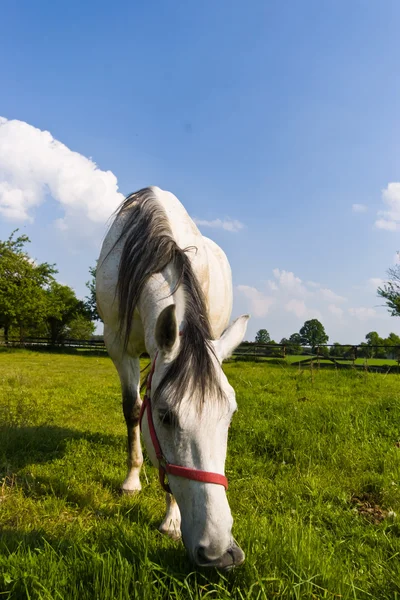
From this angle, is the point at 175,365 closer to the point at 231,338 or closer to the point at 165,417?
the point at 165,417

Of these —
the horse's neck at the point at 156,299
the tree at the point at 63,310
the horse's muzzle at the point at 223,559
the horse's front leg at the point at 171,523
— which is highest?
the tree at the point at 63,310

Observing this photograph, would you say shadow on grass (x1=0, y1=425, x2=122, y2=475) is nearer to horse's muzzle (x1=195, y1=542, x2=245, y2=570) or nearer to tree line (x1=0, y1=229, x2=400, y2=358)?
horse's muzzle (x1=195, y1=542, x2=245, y2=570)

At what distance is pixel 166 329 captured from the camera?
2.28 metres

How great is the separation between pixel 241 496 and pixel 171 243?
2.21 metres

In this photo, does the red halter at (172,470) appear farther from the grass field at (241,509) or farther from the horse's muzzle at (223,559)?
the grass field at (241,509)

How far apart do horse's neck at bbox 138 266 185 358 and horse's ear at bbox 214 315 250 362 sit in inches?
13.1

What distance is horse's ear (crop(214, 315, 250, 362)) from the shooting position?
245cm

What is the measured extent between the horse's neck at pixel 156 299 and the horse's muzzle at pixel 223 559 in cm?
116

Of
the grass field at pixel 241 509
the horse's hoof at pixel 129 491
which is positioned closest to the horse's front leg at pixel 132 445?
the horse's hoof at pixel 129 491

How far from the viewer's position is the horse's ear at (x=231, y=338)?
2.45 m

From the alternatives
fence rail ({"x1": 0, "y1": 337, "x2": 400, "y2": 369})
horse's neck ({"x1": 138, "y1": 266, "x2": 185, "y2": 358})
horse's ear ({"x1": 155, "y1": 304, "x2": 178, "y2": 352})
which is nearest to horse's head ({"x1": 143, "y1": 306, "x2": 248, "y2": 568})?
horse's ear ({"x1": 155, "y1": 304, "x2": 178, "y2": 352})

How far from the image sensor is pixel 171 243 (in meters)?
3.13

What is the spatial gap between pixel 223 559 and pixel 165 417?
0.71m

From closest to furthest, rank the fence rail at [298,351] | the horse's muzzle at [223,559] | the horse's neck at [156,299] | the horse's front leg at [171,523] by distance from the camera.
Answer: the horse's muzzle at [223,559] < the horse's front leg at [171,523] < the horse's neck at [156,299] < the fence rail at [298,351]
